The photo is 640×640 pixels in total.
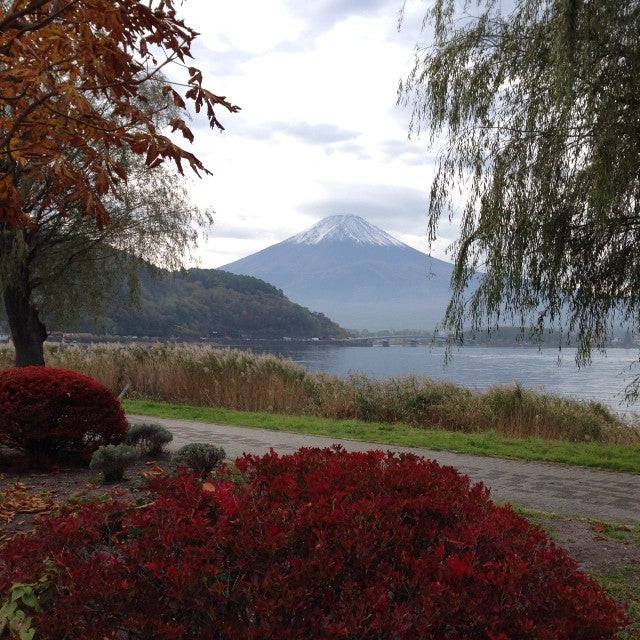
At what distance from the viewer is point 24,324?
634 inches

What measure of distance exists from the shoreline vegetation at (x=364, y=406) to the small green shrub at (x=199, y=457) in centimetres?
442

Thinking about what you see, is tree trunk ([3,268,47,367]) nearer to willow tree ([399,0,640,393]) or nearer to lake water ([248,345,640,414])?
lake water ([248,345,640,414])

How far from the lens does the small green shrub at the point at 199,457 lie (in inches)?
255

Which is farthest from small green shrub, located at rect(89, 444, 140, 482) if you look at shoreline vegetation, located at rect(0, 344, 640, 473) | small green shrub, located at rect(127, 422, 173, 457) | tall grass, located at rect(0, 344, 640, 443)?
tall grass, located at rect(0, 344, 640, 443)

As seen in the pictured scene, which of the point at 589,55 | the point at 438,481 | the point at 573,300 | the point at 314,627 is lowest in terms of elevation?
the point at 314,627

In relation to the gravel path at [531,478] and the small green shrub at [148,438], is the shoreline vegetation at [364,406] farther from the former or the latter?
the small green shrub at [148,438]

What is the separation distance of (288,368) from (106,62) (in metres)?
12.7

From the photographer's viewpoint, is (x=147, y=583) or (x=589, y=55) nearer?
(x=147, y=583)

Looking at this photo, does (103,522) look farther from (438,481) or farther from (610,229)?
(610,229)

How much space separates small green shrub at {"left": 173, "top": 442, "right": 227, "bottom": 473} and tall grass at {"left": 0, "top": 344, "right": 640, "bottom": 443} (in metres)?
7.30

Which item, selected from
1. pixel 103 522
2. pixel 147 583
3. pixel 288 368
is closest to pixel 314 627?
pixel 147 583

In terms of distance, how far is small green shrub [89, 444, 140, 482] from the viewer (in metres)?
6.55

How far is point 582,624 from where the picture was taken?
205 cm

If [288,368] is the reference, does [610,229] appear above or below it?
above
